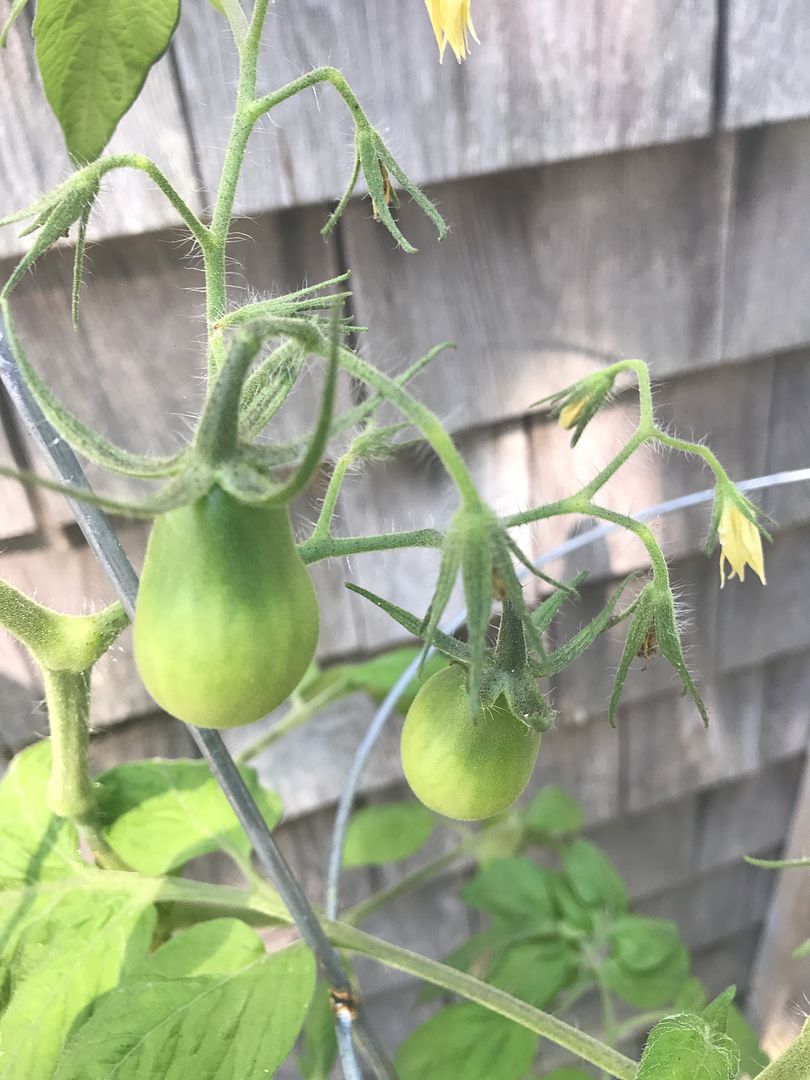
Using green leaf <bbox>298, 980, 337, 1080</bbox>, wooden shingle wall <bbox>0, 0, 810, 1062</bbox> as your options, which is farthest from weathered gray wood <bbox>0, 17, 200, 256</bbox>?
green leaf <bbox>298, 980, 337, 1080</bbox>

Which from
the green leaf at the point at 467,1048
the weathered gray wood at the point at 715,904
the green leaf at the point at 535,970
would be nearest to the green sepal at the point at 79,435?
the green leaf at the point at 467,1048

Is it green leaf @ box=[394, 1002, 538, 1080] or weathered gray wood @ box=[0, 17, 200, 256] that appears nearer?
weathered gray wood @ box=[0, 17, 200, 256]

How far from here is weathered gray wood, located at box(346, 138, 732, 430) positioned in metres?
0.76

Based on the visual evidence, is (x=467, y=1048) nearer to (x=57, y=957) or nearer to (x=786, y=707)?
(x=57, y=957)

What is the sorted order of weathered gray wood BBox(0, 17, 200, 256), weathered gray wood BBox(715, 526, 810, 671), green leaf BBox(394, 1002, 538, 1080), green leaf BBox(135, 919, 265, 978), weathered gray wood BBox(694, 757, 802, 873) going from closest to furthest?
1. green leaf BBox(135, 919, 265, 978)
2. weathered gray wood BBox(0, 17, 200, 256)
3. green leaf BBox(394, 1002, 538, 1080)
4. weathered gray wood BBox(715, 526, 810, 671)
5. weathered gray wood BBox(694, 757, 802, 873)

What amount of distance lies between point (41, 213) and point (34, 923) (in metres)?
0.41

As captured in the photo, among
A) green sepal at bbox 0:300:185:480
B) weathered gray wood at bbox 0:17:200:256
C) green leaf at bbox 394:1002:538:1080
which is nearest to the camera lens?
green sepal at bbox 0:300:185:480

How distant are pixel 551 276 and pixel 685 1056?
66 centimetres

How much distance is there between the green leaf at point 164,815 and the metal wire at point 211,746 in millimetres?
150

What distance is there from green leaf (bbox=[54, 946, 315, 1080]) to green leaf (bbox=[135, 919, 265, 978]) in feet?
0.04

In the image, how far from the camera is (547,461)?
915 millimetres

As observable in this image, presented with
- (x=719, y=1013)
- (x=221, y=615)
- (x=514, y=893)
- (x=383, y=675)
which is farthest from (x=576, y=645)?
(x=514, y=893)

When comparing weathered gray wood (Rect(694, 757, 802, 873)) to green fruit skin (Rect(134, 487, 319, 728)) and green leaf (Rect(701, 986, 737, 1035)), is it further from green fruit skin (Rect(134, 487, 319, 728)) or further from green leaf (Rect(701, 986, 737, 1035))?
green fruit skin (Rect(134, 487, 319, 728))

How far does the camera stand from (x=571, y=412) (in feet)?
1.75
